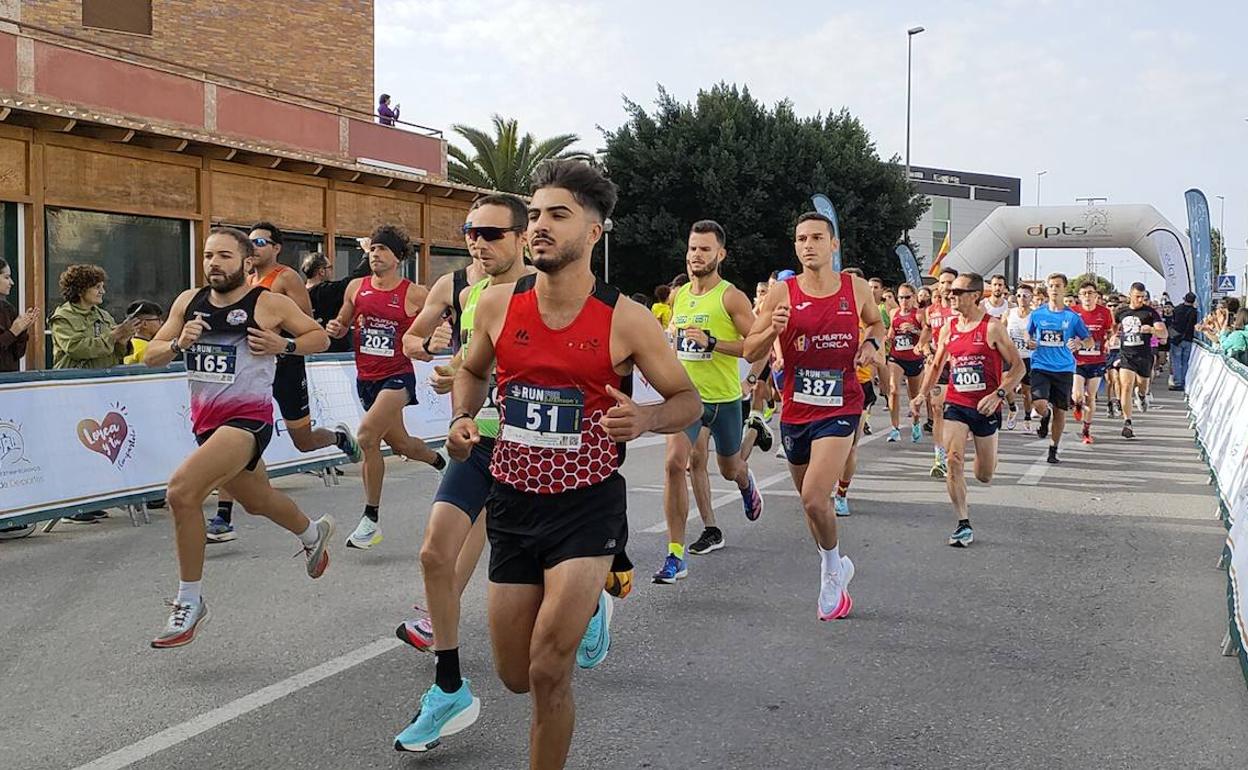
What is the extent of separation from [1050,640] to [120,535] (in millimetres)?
6310

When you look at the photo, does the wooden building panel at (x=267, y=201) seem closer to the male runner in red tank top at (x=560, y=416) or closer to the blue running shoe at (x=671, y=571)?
the blue running shoe at (x=671, y=571)

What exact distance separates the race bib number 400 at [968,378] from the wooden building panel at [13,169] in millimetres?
12750

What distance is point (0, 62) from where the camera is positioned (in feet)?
54.7

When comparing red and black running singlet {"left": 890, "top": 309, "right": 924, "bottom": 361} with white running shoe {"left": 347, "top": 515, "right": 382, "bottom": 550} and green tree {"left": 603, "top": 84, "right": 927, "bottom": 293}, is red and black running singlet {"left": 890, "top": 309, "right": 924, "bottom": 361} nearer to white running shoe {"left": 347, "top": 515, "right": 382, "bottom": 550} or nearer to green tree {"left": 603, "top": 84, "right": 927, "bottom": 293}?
white running shoe {"left": 347, "top": 515, "right": 382, "bottom": 550}

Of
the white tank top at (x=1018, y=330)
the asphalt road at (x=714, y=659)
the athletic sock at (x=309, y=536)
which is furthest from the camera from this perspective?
the white tank top at (x=1018, y=330)

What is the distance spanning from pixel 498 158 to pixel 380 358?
98.5 feet

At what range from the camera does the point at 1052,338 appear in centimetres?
1404

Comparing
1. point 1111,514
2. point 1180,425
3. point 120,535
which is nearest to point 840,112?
point 1180,425

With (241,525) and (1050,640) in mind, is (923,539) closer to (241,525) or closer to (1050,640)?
(1050,640)

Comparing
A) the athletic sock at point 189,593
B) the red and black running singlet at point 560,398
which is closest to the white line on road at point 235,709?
the athletic sock at point 189,593

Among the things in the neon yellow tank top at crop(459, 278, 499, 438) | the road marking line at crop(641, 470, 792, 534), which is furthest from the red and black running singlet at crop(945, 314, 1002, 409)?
the neon yellow tank top at crop(459, 278, 499, 438)

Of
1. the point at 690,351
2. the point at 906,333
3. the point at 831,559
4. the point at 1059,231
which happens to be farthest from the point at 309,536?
the point at 1059,231

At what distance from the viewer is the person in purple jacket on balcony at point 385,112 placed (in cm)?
2623

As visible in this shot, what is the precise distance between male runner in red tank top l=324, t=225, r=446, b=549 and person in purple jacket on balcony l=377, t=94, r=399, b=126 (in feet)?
61.9
